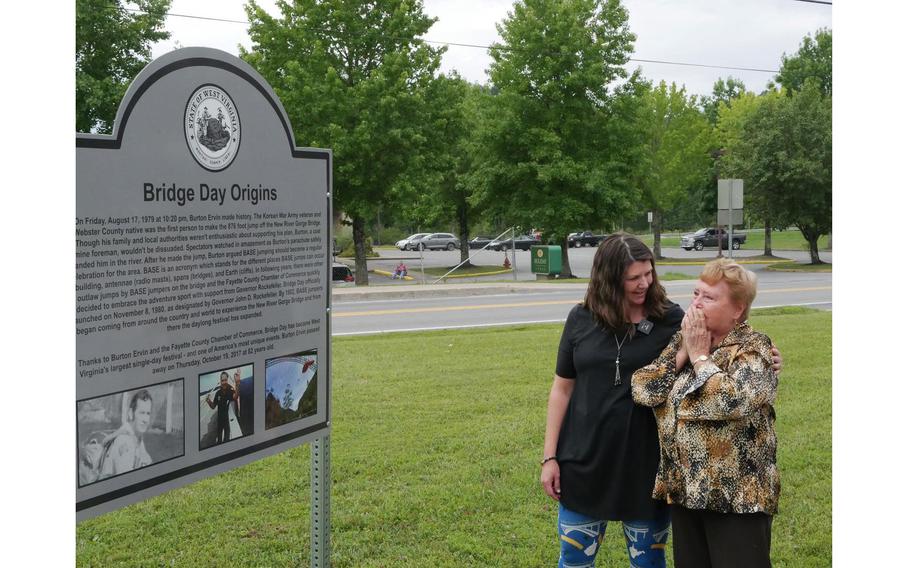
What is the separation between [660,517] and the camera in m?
A: 3.47

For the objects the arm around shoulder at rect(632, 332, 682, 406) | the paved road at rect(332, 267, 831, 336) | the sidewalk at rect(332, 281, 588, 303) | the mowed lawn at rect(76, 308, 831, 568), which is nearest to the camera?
the arm around shoulder at rect(632, 332, 682, 406)

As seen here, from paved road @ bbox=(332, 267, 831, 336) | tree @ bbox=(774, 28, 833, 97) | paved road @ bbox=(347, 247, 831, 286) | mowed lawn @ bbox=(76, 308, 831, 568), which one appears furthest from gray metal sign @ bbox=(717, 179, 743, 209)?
tree @ bbox=(774, 28, 833, 97)

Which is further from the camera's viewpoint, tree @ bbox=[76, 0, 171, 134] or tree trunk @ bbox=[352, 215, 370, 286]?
tree trunk @ bbox=[352, 215, 370, 286]

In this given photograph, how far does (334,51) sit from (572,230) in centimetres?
1092

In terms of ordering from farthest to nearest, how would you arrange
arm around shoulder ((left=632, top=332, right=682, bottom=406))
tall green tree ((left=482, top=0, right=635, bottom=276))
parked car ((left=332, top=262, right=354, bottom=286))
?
1. tall green tree ((left=482, top=0, right=635, bottom=276))
2. parked car ((left=332, top=262, right=354, bottom=286))
3. arm around shoulder ((left=632, top=332, right=682, bottom=406))

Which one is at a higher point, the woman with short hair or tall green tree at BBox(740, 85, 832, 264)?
tall green tree at BBox(740, 85, 832, 264)

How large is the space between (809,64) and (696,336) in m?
76.3

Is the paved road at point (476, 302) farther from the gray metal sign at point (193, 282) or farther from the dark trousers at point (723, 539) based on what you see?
the dark trousers at point (723, 539)

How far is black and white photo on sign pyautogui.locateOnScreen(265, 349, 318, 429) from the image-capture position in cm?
381

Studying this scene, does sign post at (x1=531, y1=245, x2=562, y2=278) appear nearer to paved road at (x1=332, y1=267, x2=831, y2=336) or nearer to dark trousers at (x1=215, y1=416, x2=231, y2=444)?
paved road at (x1=332, y1=267, x2=831, y2=336)

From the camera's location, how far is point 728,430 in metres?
3.11

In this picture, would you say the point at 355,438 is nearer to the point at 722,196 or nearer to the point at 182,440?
the point at 182,440

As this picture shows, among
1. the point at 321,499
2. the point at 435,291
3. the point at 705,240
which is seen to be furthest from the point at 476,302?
the point at 705,240

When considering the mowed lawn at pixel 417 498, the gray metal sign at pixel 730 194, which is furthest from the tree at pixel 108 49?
the mowed lawn at pixel 417 498
